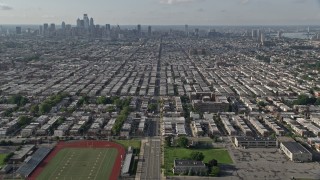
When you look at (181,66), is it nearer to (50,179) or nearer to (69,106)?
(69,106)

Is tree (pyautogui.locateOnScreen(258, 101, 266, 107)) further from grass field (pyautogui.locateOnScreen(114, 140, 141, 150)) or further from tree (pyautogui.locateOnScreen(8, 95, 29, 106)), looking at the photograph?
tree (pyautogui.locateOnScreen(8, 95, 29, 106))

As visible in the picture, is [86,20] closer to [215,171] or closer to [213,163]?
[213,163]

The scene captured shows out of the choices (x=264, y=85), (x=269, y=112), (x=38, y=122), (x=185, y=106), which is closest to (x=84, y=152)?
(x=38, y=122)

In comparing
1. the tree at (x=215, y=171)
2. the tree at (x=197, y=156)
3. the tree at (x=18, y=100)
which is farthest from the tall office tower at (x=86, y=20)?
the tree at (x=215, y=171)

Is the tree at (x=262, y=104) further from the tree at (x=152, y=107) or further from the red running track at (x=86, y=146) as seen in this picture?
the red running track at (x=86, y=146)

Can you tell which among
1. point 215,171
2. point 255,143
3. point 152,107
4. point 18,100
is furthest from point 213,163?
point 18,100
